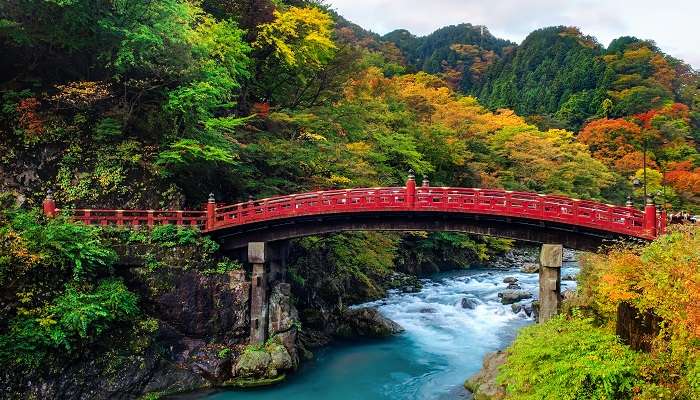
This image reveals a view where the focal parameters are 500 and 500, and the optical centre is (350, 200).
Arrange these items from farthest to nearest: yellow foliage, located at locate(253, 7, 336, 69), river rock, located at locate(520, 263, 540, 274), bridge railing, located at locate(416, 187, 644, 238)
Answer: river rock, located at locate(520, 263, 540, 274) → yellow foliage, located at locate(253, 7, 336, 69) → bridge railing, located at locate(416, 187, 644, 238)

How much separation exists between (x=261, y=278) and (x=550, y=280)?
11.4 meters

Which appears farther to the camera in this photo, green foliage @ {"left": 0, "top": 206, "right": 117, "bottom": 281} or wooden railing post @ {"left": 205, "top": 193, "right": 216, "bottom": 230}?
wooden railing post @ {"left": 205, "top": 193, "right": 216, "bottom": 230}

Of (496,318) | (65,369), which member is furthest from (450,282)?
(65,369)

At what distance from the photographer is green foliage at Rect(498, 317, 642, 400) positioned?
11109mm

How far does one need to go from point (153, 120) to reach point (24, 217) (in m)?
7.73

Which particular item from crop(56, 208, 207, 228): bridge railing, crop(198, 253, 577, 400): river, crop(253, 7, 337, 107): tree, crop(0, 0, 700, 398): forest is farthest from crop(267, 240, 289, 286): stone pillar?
crop(253, 7, 337, 107): tree

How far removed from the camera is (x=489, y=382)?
1762 centimetres

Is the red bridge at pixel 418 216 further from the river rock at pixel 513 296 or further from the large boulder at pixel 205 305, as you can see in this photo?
the river rock at pixel 513 296

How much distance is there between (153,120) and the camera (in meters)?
23.5

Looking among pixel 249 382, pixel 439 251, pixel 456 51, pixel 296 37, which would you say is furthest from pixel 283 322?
pixel 456 51

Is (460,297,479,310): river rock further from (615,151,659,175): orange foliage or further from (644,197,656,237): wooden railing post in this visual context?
(615,151,659,175): orange foliage

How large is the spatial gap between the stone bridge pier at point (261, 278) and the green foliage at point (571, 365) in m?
9.94

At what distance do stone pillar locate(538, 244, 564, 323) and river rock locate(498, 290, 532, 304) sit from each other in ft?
40.9

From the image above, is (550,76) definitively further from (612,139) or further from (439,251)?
(439,251)
